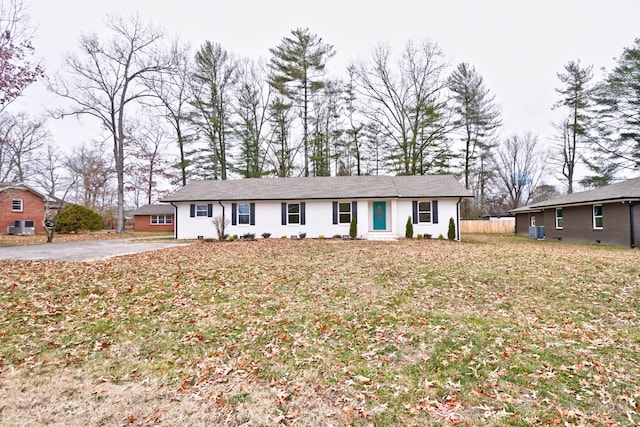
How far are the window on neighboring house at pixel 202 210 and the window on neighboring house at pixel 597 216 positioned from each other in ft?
71.1

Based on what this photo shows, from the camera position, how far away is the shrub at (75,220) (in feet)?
75.7

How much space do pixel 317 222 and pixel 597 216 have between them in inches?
587

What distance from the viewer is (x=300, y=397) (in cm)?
296

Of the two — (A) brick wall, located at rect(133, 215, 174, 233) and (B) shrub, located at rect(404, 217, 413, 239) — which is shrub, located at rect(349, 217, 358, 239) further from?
(A) brick wall, located at rect(133, 215, 174, 233)

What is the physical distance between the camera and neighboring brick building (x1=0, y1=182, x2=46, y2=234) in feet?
79.7

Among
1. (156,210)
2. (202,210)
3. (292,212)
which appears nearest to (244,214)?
(202,210)

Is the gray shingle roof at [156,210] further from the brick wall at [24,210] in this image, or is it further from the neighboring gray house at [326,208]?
the neighboring gray house at [326,208]

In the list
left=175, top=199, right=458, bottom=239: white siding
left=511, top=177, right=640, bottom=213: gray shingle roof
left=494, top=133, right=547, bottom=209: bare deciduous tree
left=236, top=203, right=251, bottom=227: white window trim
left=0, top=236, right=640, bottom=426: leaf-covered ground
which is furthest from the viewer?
left=494, top=133, right=547, bottom=209: bare deciduous tree

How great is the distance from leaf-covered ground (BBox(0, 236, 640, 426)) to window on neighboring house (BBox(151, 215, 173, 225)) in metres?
25.1

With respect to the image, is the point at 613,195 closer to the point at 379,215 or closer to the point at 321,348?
the point at 379,215

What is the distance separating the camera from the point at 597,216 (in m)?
16.3

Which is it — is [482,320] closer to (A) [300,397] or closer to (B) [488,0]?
(A) [300,397]

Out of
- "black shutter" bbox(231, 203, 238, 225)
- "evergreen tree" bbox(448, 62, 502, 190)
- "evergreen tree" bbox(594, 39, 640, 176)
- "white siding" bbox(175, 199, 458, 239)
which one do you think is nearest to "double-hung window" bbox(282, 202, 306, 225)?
"white siding" bbox(175, 199, 458, 239)

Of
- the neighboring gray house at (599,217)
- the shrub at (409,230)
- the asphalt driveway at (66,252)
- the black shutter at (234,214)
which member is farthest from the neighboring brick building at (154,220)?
the neighboring gray house at (599,217)
